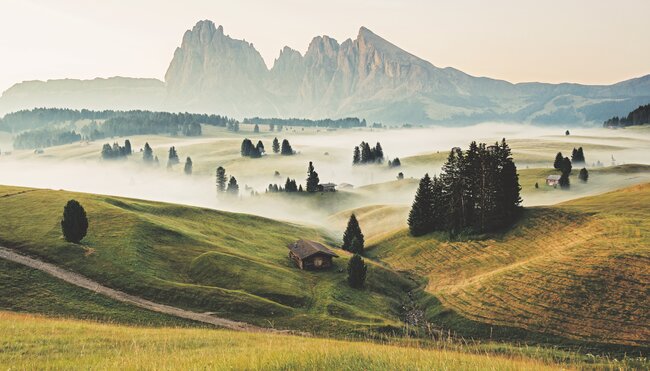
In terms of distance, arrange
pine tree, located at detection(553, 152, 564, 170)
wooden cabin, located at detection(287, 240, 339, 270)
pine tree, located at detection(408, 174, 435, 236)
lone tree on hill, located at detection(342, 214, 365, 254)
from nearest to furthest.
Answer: wooden cabin, located at detection(287, 240, 339, 270)
pine tree, located at detection(408, 174, 435, 236)
lone tree on hill, located at detection(342, 214, 365, 254)
pine tree, located at detection(553, 152, 564, 170)

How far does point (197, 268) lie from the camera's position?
217 ft

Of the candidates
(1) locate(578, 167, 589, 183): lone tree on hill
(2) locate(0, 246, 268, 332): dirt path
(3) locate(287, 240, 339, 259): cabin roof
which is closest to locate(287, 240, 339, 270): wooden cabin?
(3) locate(287, 240, 339, 259): cabin roof

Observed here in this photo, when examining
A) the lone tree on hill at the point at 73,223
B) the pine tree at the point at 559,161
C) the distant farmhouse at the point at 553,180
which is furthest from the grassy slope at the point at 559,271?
the pine tree at the point at 559,161

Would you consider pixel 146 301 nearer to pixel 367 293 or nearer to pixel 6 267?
pixel 6 267

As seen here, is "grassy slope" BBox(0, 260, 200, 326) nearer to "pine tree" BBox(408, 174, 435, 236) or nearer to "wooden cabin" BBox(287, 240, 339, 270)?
"wooden cabin" BBox(287, 240, 339, 270)

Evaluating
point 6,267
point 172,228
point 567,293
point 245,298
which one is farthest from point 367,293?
point 6,267

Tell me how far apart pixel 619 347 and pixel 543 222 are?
135 feet

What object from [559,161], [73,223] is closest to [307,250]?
[73,223]


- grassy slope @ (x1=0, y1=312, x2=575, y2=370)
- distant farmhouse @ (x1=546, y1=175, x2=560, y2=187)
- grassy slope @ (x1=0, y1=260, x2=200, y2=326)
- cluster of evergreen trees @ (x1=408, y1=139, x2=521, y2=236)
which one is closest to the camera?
grassy slope @ (x1=0, y1=312, x2=575, y2=370)

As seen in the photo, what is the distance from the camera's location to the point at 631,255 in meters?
55.6

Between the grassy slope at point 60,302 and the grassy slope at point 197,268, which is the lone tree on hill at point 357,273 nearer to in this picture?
the grassy slope at point 197,268

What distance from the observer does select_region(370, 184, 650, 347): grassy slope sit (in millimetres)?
47344

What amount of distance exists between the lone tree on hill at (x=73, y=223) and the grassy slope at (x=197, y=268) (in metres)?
1.57

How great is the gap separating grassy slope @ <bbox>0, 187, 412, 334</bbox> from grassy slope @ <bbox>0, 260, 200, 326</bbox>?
201 inches
